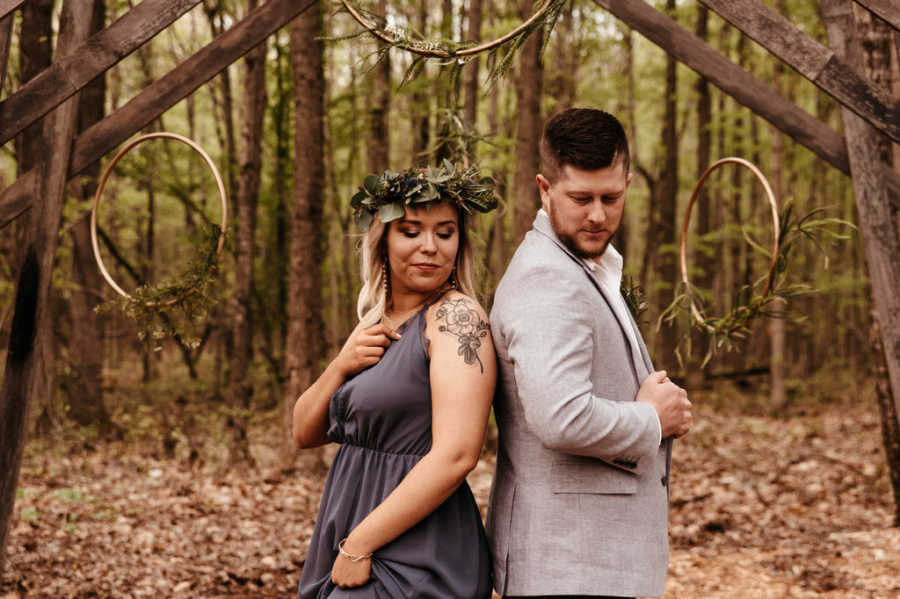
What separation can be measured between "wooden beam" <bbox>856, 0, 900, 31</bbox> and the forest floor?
3338mm

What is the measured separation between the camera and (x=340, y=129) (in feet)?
46.2

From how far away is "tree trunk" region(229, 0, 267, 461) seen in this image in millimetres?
8961

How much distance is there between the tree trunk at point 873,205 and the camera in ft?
13.2

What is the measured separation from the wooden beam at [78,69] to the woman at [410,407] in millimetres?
1915

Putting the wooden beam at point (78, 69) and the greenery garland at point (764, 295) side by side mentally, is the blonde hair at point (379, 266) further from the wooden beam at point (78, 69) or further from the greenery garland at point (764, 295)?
the wooden beam at point (78, 69)

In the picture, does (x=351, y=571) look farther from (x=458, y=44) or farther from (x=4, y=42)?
(x=4, y=42)

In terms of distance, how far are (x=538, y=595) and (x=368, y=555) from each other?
503 millimetres

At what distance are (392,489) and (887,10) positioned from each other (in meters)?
3.03

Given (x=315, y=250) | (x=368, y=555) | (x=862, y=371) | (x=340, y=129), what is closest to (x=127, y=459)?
(x=315, y=250)

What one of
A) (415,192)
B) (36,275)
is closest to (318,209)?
(36,275)

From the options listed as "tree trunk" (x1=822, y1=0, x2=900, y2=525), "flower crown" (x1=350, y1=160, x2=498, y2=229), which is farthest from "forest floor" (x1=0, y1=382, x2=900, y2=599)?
"flower crown" (x1=350, y1=160, x2=498, y2=229)

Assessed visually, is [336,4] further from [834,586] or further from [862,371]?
[862,371]

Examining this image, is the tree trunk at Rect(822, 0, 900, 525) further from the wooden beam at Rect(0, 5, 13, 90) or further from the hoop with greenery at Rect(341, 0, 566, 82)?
the wooden beam at Rect(0, 5, 13, 90)

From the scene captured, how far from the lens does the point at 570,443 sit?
6.95 ft
